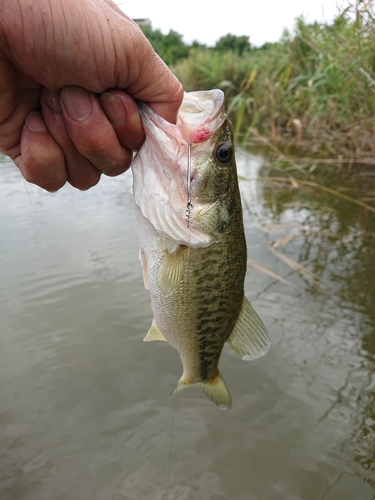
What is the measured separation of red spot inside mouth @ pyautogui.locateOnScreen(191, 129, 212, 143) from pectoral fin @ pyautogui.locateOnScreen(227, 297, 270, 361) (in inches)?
30.2

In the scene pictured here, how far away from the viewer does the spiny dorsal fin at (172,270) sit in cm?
166

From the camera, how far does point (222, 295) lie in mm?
1722

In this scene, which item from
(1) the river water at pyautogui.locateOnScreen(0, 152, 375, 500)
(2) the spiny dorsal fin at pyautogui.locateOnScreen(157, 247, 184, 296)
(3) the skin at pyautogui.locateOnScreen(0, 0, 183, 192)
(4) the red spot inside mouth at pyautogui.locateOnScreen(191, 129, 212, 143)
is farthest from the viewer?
(1) the river water at pyautogui.locateOnScreen(0, 152, 375, 500)

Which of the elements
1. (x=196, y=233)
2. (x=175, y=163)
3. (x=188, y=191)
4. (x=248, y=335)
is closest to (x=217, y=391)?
(x=248, y=335)

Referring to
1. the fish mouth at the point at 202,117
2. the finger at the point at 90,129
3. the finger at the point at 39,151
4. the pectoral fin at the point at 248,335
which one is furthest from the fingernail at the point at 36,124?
the pectoral fin at the point at 248,335

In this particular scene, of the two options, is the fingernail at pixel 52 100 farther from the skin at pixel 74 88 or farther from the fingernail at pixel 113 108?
the fingernail at pixel 113 108

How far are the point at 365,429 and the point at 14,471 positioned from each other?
1789 millimetres

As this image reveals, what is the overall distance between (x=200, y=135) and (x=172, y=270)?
1.81 ft

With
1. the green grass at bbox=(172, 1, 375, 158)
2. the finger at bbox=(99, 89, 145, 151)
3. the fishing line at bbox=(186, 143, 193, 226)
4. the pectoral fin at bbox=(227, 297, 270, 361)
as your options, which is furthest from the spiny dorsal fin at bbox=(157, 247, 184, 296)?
the green grass at bbox=(172, 1, 375, 158)

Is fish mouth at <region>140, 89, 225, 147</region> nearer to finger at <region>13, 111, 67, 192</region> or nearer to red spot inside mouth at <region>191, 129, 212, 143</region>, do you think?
red spot inside mouth at <region>191, 129, 212, 143</region>

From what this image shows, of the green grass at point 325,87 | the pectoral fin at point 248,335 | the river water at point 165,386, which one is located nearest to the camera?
the pectoral fin at point 248,335

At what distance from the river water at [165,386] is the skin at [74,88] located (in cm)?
128

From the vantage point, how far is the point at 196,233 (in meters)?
1.61

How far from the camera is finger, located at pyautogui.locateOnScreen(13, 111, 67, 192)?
5.14 ft
